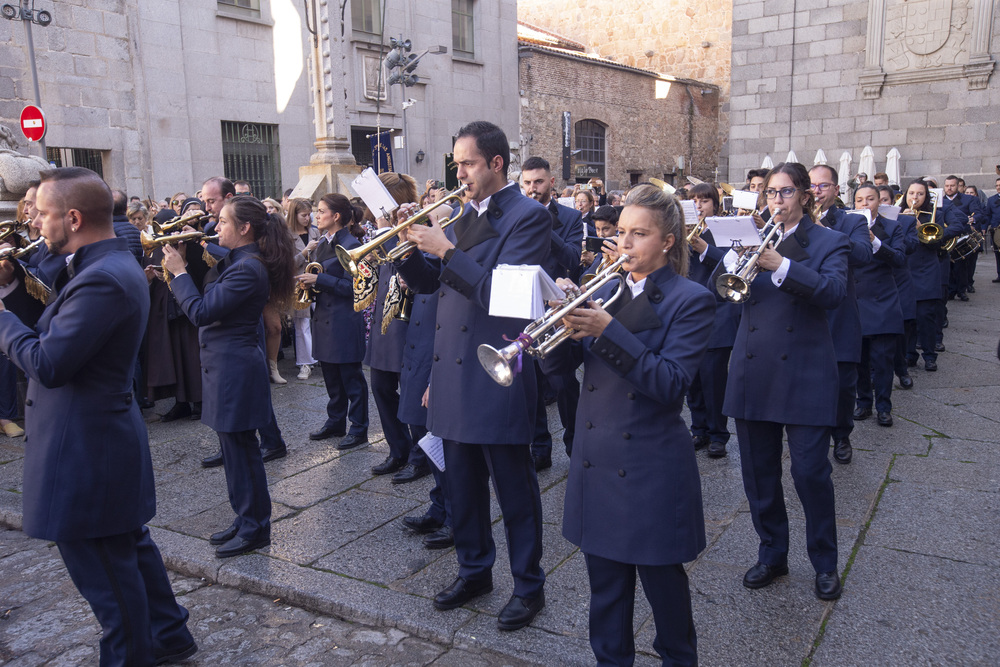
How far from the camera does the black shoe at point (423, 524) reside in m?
4.52

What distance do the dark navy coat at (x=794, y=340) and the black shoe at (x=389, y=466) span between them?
2612 millimetres

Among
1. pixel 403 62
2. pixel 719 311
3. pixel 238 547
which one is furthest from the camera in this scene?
pixel 403 62

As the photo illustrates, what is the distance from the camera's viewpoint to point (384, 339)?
542cm

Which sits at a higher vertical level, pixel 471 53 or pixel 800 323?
pixel 471 53

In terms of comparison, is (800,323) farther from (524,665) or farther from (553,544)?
(524,665)

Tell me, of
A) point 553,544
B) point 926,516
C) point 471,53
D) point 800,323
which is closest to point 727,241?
point 800,323

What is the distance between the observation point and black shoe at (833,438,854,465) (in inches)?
214

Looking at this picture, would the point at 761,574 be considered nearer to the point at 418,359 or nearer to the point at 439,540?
the point at 439,540

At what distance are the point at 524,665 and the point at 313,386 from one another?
553 centimetres

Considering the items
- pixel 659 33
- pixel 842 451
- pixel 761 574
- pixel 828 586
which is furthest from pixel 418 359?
pixel 659 33

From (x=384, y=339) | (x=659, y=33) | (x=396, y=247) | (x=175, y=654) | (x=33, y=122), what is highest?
(x=659, y=33)

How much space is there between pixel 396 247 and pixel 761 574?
91.4 inches

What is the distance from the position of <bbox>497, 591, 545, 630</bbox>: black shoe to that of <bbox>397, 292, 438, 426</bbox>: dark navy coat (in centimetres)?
139

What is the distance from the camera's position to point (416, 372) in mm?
4629
